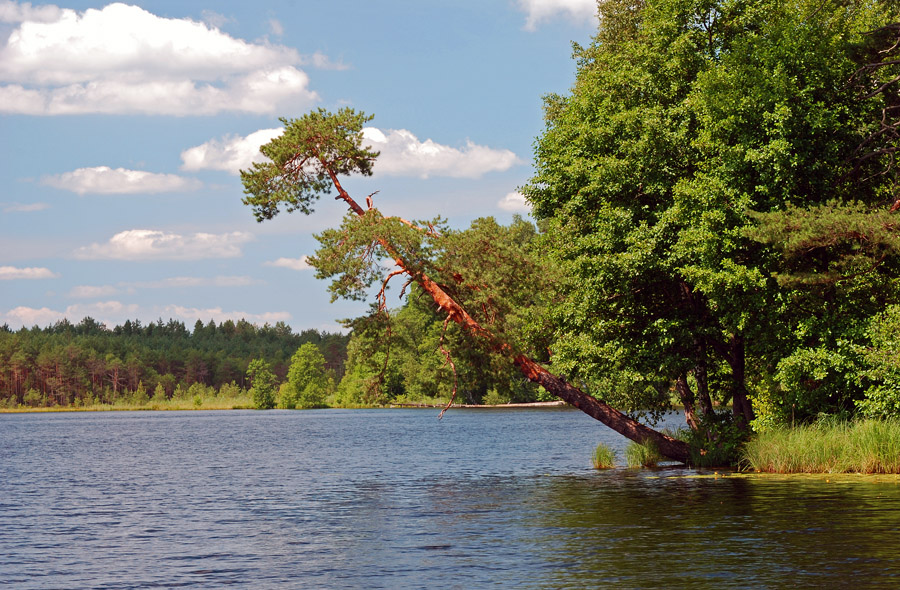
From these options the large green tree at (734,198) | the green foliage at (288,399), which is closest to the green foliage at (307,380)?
the green foliage at (288,399)

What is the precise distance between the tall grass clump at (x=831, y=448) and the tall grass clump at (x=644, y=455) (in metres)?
5.83

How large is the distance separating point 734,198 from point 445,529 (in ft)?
51.6

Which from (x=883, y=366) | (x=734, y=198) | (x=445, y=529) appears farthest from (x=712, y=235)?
(x=445, y=529)

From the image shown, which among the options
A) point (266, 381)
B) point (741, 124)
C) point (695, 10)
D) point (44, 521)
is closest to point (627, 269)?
point (741, 124)

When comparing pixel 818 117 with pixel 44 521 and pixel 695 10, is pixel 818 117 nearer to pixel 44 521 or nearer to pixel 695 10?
pixel 695 10

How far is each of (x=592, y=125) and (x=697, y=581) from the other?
75.0 feet

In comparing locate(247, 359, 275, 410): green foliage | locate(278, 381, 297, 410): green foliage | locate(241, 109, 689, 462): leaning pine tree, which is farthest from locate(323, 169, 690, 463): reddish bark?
locate(278, 381, 297, 410): green foliage

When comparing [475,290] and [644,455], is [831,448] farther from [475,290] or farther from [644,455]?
[475,290]

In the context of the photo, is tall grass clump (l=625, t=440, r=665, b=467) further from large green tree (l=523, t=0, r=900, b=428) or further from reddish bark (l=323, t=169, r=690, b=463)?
large green tree (l=523, t=0, r=900, b=428)

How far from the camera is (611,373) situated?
38.8m

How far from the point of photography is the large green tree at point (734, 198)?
3073cm

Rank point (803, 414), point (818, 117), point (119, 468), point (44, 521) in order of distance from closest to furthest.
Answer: point (44, 521), point (818, 117), point (803, 414), point (119, 468)

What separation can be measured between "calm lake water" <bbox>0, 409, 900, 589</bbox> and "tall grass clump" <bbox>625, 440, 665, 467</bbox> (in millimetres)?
629

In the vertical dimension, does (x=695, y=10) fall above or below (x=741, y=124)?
above
